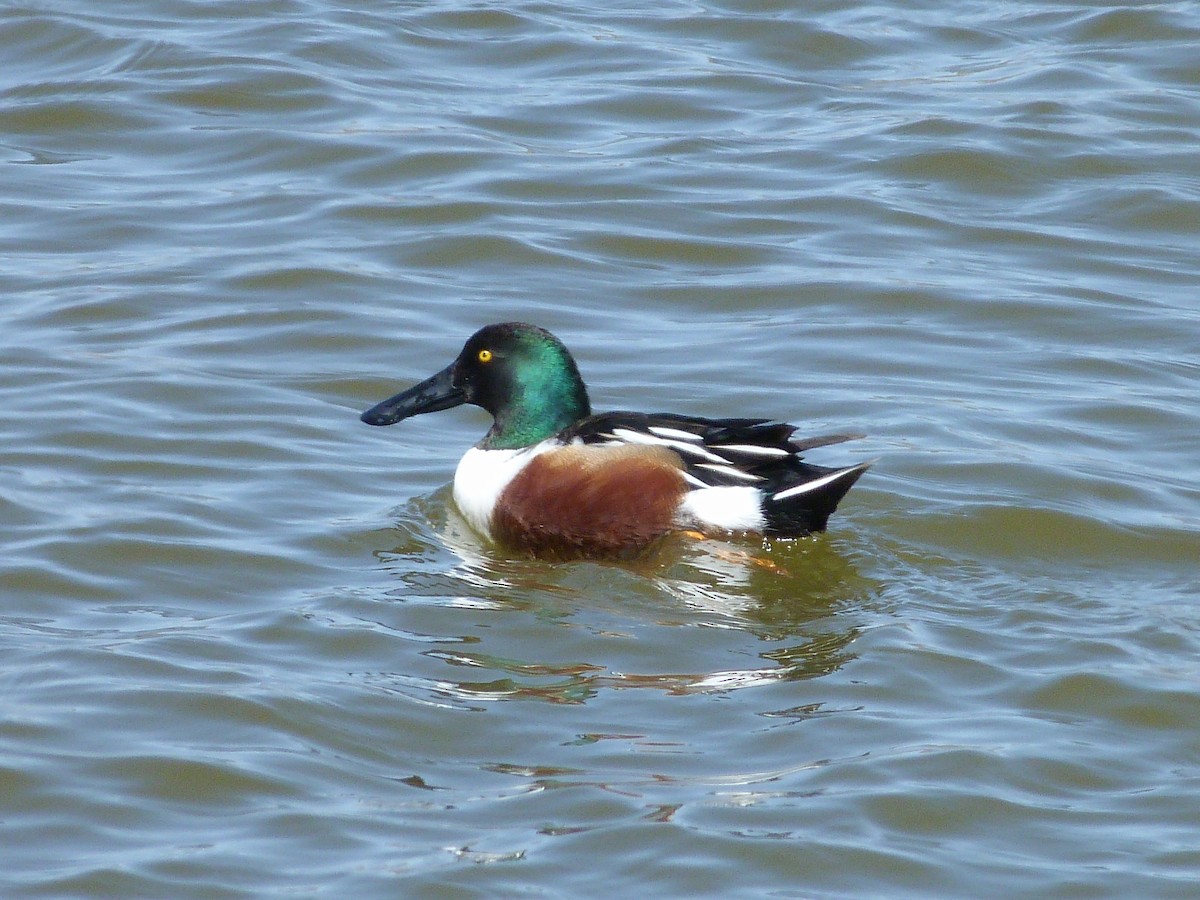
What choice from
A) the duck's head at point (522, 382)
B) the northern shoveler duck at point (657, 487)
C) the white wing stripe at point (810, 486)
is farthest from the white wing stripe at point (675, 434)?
the duck's head at point (522, 382)

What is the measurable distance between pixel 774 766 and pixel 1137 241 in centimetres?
657

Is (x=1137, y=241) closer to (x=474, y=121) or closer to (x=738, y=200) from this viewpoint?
(x=738, y=200)

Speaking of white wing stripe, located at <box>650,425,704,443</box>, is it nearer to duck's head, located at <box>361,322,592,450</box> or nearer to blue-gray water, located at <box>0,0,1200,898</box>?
blue-gray water, located at <box>0,0,1200,898</box>

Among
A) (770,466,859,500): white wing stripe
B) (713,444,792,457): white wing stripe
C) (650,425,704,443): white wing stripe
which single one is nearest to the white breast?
(650,425,704,443): white wing stripe

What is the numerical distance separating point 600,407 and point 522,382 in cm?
101

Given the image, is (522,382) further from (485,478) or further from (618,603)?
(618,603)

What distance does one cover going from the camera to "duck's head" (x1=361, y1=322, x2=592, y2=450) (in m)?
7.68

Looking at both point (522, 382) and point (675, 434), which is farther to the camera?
point (522, 382)

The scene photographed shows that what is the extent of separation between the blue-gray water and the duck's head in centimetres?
46

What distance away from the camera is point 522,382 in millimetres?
7719

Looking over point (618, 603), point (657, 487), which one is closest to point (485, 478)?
point (657, 487)

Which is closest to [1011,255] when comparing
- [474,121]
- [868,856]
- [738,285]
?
[738,285]

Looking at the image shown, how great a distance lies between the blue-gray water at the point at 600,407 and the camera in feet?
16.5

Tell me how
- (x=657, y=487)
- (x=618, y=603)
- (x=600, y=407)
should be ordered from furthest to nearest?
(x=600, y=407) → (x=657, y=487) → (x=618, y=603)
